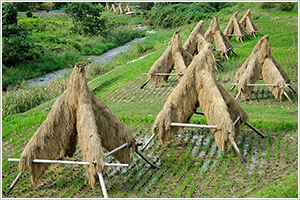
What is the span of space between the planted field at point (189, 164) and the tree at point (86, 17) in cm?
1862

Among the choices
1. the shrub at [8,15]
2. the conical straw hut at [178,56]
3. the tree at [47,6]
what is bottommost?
the conical straw hut at [178,56]

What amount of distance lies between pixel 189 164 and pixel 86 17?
974 inches

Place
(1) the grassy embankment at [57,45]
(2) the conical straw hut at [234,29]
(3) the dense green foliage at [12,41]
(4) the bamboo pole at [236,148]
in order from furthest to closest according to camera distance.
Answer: (2) the conical straw hut at [234,29], (1) the grassy embankment at [57,45], (3) the dense green foliage at [12,41], (4) the bamboo pole at [236,148]

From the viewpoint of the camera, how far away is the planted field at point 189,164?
22.7ft

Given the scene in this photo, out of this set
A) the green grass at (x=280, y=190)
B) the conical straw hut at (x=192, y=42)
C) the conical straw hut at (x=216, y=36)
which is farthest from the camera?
the conical straw hut at (x=216, y=36)

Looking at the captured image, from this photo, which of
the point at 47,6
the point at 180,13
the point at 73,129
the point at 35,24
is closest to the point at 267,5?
the point at 180,13

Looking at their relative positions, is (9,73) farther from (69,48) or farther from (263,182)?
(263,182)

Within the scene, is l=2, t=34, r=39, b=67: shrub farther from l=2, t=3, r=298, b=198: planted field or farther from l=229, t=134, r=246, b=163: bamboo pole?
l=229, t=134, r=246, b=163: bamboo pole

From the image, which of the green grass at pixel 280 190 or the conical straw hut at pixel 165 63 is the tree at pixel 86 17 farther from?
the green grass at pixel 280 190

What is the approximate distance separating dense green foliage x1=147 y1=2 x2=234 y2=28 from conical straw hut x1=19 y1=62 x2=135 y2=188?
85.6ft

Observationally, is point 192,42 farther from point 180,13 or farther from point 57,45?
point 180,13

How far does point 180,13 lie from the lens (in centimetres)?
3472

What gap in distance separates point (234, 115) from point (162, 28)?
2742cm

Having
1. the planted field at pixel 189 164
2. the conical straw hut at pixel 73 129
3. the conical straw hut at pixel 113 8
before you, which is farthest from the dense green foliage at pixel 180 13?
the conical straw hut at pixel 73 129
